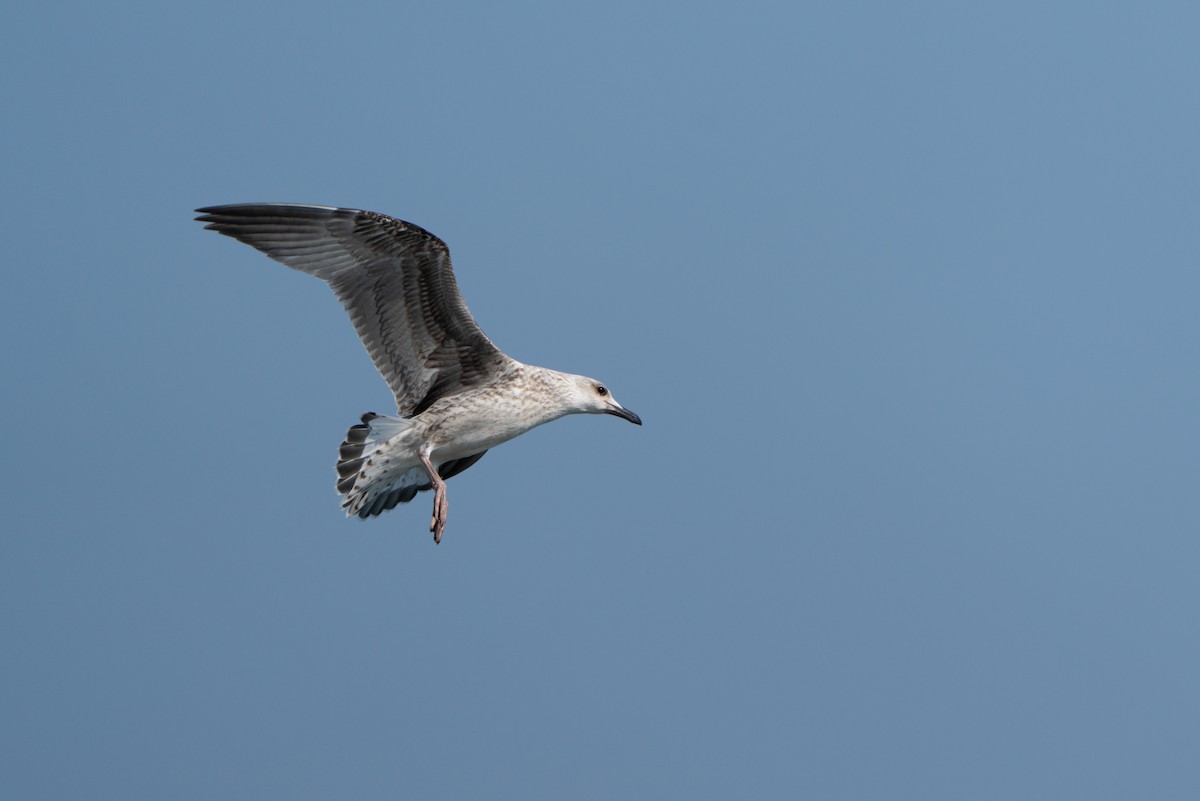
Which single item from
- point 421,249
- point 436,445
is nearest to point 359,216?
point 421,249

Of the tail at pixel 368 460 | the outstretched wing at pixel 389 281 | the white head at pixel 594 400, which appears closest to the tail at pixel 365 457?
the tail at pixel 368 460

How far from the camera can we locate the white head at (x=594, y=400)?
17297 mm

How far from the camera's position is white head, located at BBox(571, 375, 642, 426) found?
17297mm

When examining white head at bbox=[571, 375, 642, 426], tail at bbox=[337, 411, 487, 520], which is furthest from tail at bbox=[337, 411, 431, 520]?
white head at bbox=[571, 375, 642, 426]

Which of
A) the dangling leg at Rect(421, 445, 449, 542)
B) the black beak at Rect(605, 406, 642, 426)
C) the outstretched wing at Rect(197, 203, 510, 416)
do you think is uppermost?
the outstretched wing at Rect(197, 203, 510, 416)

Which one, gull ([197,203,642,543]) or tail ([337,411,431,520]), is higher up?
gull ([197,203,642,543])

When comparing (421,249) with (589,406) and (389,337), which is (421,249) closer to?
(389,337)

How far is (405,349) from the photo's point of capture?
16969 millimetres

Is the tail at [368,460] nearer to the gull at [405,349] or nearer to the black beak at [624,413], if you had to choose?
the gull at [405,349]

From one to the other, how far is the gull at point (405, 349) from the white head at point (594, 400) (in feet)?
0.54

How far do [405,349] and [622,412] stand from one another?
1797 millimetres

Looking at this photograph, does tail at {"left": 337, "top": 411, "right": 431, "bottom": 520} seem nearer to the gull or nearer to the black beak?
the gull

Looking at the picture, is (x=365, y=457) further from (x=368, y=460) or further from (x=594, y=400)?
(x=594, y=400)

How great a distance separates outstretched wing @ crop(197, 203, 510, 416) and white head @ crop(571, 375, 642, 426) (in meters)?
0.67
